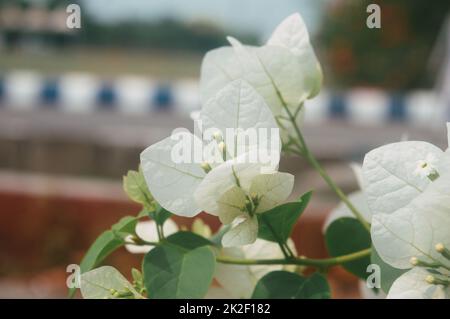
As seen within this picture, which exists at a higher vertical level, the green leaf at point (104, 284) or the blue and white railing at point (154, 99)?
the blue and white railing at point (154, 99)

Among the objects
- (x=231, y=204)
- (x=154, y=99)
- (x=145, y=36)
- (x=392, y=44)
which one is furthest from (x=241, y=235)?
(x=145, y=36)

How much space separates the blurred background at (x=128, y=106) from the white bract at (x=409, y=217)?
253 mm

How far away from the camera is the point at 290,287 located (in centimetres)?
33

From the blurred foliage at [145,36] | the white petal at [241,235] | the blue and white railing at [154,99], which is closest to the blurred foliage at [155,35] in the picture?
the blurred foliage at [145,36]

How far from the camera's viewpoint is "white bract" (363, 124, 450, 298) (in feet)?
0.93

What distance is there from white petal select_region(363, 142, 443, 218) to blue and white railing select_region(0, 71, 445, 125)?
4.23m

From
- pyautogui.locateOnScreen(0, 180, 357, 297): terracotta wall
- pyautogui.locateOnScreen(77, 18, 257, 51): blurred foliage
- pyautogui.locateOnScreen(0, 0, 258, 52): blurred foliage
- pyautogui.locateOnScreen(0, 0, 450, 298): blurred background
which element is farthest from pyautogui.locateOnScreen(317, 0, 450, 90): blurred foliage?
pyautogui.locateOnScreen(0, 180, 357, 297): terracotta wall

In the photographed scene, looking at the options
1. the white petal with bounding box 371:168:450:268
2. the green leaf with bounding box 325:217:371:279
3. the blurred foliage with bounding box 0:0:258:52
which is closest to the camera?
the white petal with bounding box 371:168:450:268

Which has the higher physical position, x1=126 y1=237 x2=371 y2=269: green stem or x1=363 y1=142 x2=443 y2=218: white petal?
x1=363 y1=142 x2=443 y2=218: white petal

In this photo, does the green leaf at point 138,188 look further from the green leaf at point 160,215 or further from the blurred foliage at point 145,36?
the blurred foliage at point 145,36

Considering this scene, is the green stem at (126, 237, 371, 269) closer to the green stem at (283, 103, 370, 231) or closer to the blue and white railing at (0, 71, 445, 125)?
the green stem at (283, 103, 370, 231)

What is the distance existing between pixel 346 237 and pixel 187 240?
3.6 inches

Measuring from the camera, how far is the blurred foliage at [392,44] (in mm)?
7387
